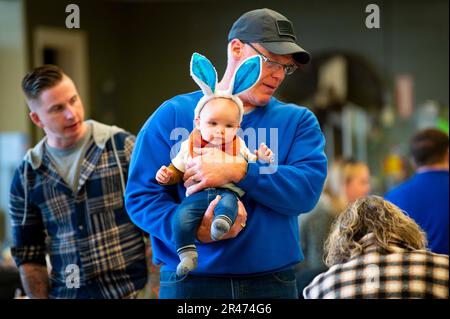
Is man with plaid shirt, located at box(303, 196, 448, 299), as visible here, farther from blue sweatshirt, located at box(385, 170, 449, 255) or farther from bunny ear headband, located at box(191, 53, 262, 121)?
blue sweatshirt, located at box(385, 170, 449, 255)

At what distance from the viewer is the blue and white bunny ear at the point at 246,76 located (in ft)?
5.67

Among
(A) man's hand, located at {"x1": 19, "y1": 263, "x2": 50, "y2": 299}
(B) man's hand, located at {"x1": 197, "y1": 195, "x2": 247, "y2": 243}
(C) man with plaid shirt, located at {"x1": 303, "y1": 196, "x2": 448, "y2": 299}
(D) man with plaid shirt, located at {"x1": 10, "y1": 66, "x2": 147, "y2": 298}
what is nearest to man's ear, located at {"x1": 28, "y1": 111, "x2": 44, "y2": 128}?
(D) man with plaid shirt, located at {"x1": 10, "y1": 66, "x2": 147, "y2": 298}

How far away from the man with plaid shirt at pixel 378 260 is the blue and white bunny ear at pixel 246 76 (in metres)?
0.38

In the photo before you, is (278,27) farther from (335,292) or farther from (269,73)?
(335,292)

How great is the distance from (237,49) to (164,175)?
1.12 ft

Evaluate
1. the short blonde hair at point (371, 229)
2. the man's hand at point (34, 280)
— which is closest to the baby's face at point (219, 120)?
the short blonde hair at point (371, 229)

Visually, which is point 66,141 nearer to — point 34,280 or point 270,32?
point 34,280

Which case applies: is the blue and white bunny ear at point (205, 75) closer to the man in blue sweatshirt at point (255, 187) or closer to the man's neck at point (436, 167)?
the man in blue sweatshirt at point (255, 187)

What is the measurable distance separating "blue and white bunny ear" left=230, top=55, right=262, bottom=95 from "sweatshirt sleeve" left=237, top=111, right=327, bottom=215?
157 mm

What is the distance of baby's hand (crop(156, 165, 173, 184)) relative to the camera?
1.75 metres

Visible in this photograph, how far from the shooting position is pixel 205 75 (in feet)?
5.69

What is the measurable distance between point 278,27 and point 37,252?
92 cm

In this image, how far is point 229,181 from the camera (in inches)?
67.8
